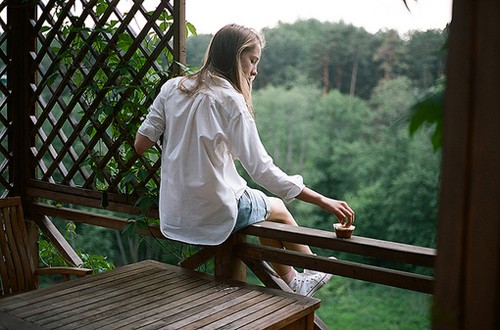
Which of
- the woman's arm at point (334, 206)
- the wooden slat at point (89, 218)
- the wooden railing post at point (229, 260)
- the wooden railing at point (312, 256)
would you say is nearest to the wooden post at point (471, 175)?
the wooden railing at point (312, 256)

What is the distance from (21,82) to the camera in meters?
3.09

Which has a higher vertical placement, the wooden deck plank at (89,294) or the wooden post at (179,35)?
the wooden post at (179,35)

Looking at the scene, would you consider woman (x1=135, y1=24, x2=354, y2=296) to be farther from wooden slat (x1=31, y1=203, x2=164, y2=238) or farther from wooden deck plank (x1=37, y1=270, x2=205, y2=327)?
wooden slat (x1=31, y1=203, x2=164, y2=238)

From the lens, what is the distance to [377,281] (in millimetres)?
1955

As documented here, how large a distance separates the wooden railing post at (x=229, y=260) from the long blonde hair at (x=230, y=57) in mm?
505

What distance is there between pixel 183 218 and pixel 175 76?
0.60 meters

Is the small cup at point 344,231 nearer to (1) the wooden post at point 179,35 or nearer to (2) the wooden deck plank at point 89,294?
(2) the wooden deck plank at point 89,294

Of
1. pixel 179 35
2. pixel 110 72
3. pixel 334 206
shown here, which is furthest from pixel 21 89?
pixel 334 206

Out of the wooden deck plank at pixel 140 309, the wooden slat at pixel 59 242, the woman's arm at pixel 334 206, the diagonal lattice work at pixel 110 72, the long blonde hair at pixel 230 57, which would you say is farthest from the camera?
the wooden slat at pixel 59 242

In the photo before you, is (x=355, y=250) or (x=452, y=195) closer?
(x=452, y=195)

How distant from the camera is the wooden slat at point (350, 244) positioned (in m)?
1.84

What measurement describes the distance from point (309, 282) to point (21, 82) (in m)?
1.82

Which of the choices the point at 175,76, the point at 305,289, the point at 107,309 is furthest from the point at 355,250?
the point at 175,76

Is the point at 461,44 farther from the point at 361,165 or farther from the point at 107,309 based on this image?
the point at 361,165
